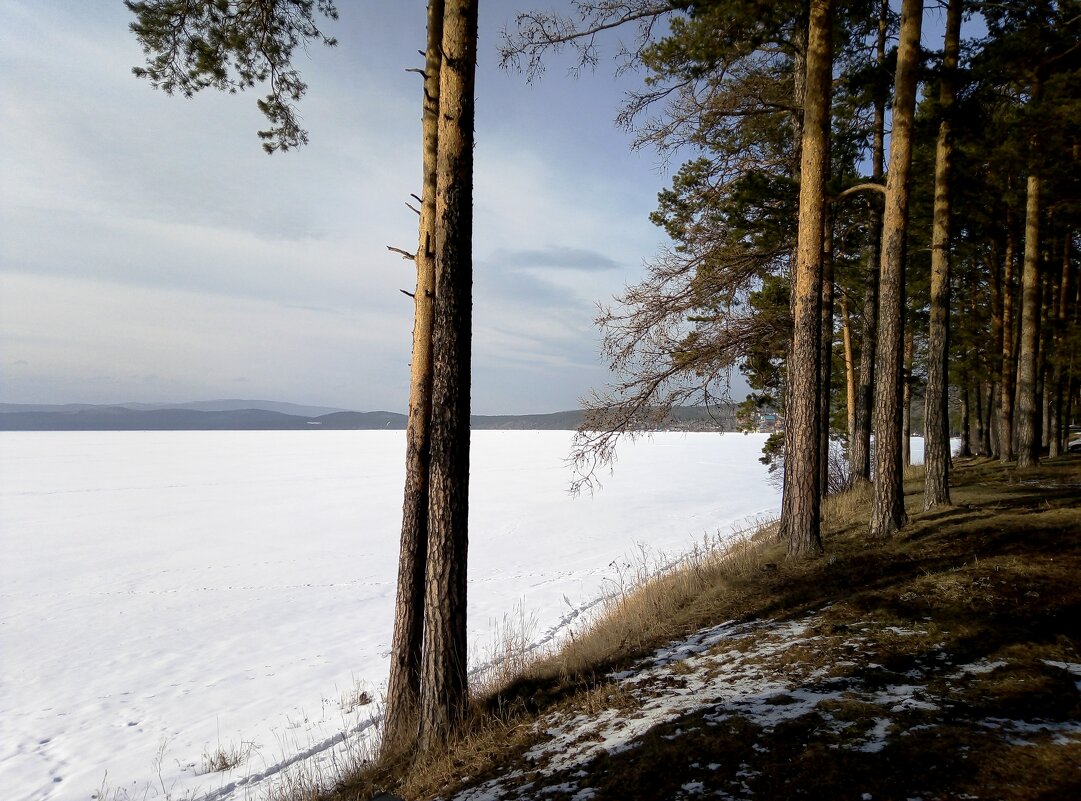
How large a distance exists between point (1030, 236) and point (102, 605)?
20995mm

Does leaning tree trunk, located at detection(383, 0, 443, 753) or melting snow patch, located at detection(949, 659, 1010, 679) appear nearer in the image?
melting snow patch, located at detection(949, 659, 1010, 679)

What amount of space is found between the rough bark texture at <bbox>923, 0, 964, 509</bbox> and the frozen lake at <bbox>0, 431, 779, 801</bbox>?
21.4 feet

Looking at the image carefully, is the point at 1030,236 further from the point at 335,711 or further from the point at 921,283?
the point at 335,711

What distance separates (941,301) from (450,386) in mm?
8596

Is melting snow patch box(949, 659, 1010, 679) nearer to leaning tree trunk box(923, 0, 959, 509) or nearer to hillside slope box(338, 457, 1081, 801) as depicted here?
hillside slope box(338, 457, 1081, 801)

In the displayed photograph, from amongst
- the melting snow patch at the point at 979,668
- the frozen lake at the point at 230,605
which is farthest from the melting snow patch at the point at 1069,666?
the frozen lake at the point at 230,605

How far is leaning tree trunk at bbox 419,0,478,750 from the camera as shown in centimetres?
514

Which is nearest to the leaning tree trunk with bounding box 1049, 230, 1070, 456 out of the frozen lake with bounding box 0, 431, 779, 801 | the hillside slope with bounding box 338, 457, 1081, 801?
the frozen lake with bounding box 0, 431, 779, 801

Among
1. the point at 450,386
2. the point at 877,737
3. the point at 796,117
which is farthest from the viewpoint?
the point at 796,117

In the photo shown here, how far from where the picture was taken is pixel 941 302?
9703mm

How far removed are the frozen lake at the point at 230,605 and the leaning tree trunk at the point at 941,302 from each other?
6524 mm

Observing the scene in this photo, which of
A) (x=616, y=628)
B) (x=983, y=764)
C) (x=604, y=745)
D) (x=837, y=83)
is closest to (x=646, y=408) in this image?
(x=616, y=628)

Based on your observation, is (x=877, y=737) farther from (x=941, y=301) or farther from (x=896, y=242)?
(x=941, y=301)

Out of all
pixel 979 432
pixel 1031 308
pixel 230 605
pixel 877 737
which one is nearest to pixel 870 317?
pixel 1031 308
